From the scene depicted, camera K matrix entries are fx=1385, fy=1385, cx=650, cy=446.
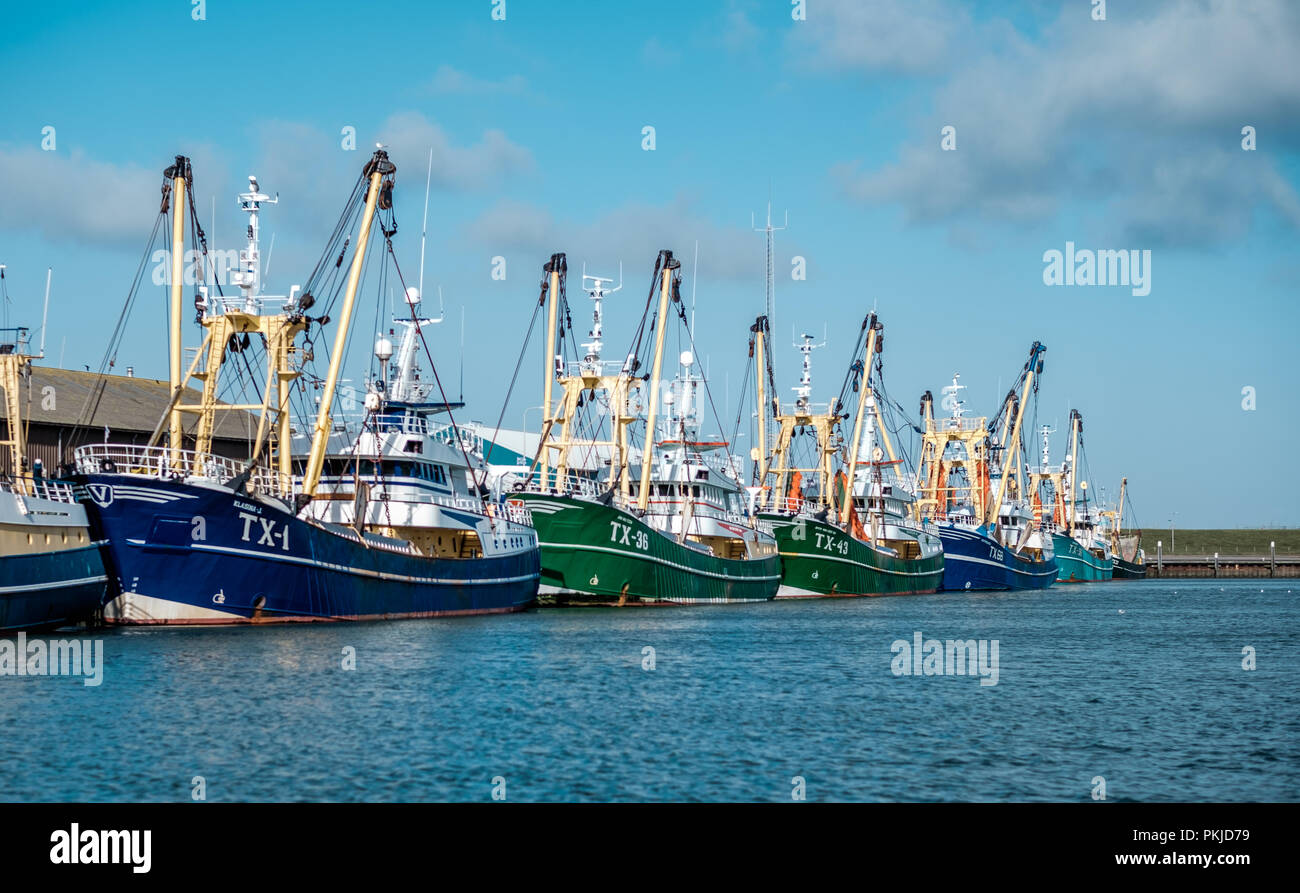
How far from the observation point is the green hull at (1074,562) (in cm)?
14162

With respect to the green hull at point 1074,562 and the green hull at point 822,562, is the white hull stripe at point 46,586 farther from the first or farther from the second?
the green hull at point 1074,562

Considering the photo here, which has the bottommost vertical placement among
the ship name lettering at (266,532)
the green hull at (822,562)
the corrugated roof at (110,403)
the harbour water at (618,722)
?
the harbour water at (618,722)

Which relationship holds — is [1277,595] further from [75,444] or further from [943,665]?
[75,444]

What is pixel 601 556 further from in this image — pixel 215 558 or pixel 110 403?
pixel 110 403

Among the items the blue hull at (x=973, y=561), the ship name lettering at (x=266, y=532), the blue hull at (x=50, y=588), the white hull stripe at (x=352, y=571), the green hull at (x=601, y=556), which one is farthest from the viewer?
the blue hull at (x=973, y=561)

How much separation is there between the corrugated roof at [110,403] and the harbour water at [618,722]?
2371cm

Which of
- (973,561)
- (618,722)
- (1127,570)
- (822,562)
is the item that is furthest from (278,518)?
(1127,570)

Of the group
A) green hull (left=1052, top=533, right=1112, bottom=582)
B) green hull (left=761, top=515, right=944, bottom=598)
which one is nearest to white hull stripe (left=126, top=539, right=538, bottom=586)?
green hull (left=761, top=515, right=944, bottom=598)

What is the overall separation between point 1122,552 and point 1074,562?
53283 millimetres

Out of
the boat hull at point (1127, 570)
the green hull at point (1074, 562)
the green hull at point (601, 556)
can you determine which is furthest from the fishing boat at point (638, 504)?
the boat hull at point (1127, 570)
